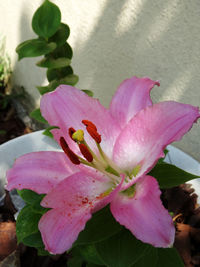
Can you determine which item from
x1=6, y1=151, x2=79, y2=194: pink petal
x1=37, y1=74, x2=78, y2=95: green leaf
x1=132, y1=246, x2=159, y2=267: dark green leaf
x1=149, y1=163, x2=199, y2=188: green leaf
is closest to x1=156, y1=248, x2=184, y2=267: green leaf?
x1=132, y1=246, x2=159, y2=267: dark green leaf

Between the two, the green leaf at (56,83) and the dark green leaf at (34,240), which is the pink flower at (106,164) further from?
the green leaf at (56,83)

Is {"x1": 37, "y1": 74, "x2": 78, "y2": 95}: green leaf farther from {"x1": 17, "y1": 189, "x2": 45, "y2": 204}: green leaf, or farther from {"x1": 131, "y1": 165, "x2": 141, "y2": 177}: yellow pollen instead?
{"x1": 131, "y1": 165, "x2": 141, "y2": 177}: yellow pollen

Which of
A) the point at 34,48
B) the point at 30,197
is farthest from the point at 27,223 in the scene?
the point at 34,48

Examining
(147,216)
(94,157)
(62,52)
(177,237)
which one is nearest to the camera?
(147,216)

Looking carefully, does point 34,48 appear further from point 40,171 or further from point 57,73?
point 40,171

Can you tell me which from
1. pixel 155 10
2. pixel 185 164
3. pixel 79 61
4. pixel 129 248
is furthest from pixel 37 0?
pixel 129 248

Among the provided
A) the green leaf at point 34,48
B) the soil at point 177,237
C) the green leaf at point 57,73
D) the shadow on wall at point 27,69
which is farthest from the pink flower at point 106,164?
the shadow on wall at point 27,69

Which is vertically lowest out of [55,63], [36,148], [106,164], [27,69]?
[27,69]

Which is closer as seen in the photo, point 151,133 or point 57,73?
point 151,133

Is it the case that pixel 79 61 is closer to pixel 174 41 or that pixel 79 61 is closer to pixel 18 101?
pixel 174 41
